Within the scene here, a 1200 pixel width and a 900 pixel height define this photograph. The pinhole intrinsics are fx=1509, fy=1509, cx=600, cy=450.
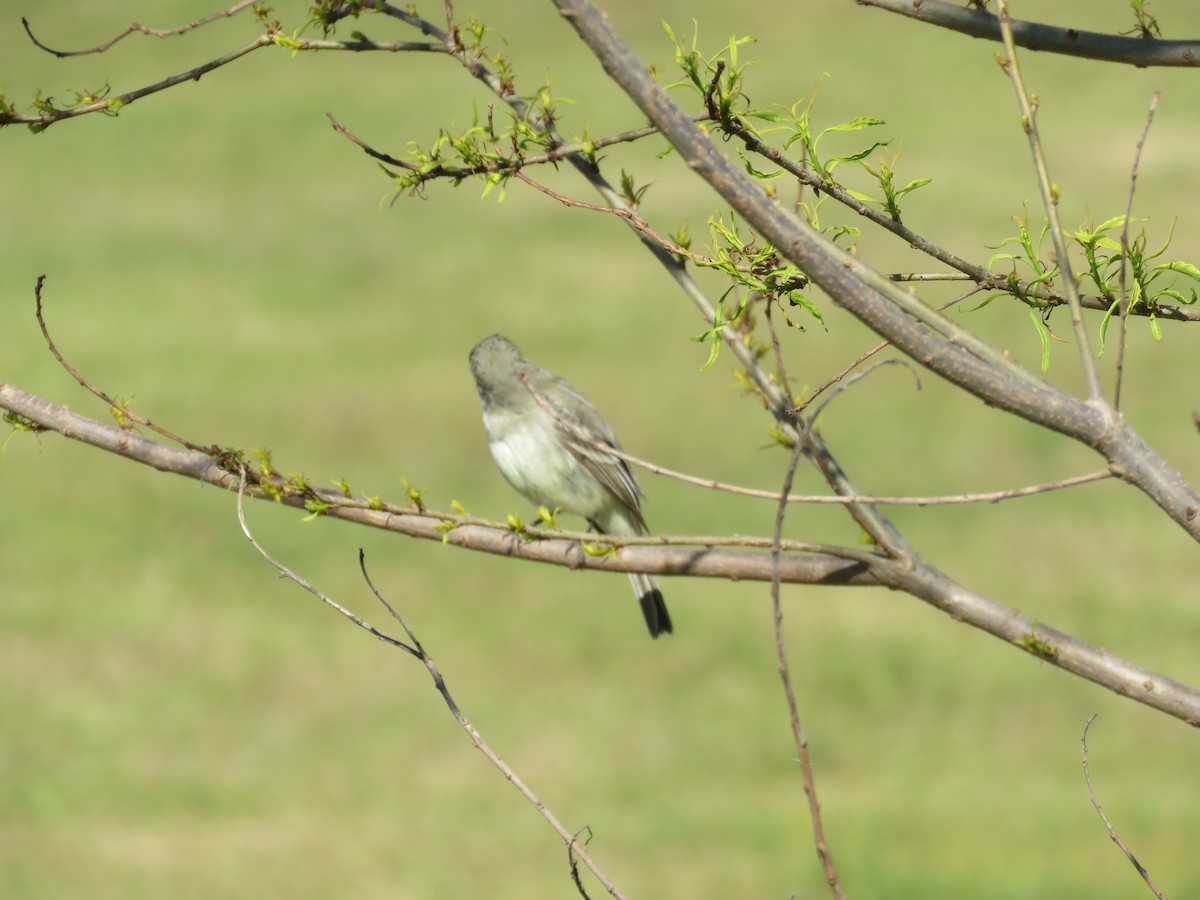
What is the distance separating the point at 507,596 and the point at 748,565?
9413 mm

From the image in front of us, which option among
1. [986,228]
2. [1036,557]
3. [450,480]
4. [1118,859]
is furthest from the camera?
[986,228]

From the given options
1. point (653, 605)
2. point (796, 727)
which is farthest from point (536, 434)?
point (796, 727)

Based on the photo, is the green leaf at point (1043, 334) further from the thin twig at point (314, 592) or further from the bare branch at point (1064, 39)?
the thin twig at point (314, 592)

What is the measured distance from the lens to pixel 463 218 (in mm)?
19875

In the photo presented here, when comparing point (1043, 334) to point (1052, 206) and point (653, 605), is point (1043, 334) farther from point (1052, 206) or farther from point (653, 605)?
point (653, 605)

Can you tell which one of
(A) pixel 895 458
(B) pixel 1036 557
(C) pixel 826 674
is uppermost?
(A) pixel 895 458

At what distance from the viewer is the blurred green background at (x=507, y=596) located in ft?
29.8

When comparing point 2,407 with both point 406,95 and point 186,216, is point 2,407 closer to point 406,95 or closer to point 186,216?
point 186,216

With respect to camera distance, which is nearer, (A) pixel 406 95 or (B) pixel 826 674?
(B) pixel 826 674

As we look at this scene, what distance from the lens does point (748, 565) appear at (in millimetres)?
2689

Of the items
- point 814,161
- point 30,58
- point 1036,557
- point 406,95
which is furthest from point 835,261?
point 30,58

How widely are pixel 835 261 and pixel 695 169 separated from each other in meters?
0.26

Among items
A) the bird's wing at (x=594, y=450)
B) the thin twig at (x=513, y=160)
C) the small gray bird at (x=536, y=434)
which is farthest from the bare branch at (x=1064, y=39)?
the small gray bird at (x=536, y=434)

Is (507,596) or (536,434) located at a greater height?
(507,596)
